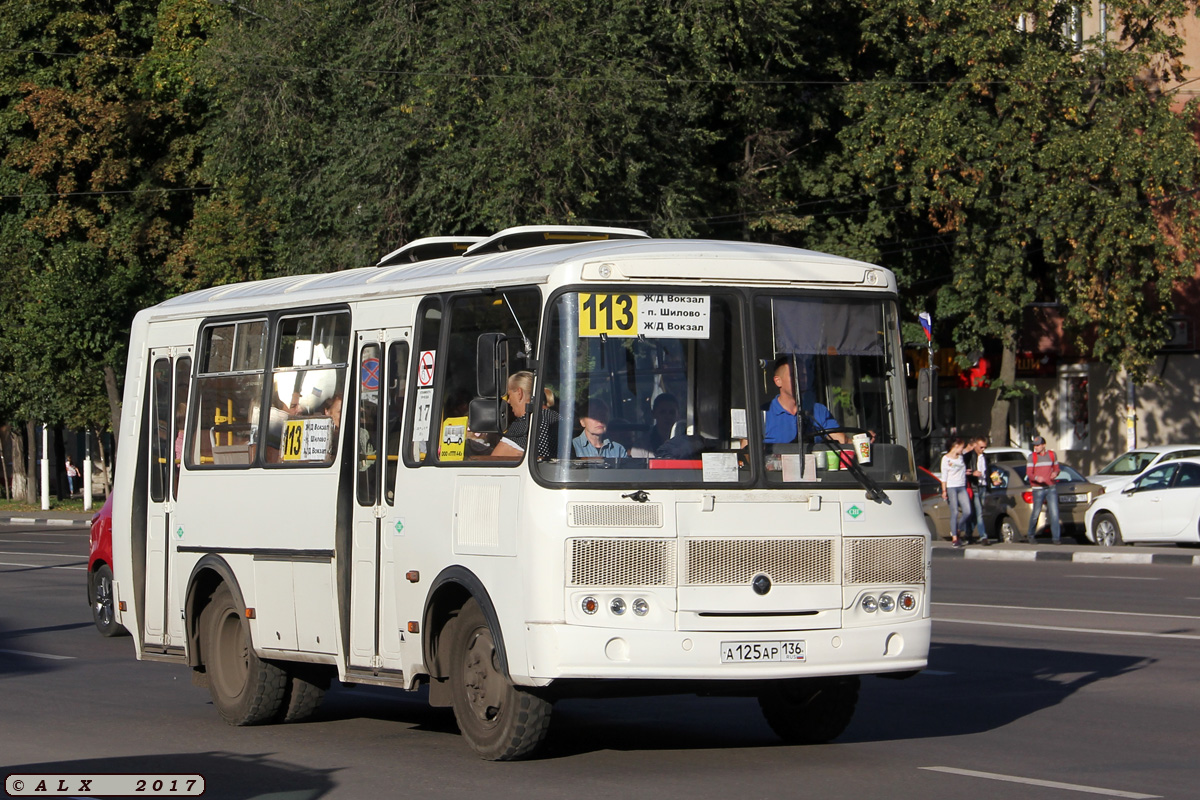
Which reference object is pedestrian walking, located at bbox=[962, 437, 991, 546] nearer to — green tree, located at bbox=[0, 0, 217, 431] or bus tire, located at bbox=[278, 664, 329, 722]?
bus tire, located at bbox=[278, 664, 329, 722]

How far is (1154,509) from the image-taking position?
27172 mm

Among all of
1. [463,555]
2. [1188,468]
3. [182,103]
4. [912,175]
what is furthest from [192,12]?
[463,555]

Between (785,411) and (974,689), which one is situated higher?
(785,411)

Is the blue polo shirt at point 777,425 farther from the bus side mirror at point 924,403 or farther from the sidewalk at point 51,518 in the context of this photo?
the sidewalk at point 51,518

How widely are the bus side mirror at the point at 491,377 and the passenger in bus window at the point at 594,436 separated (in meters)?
0.43

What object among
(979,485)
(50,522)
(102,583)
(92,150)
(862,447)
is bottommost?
(50,522)

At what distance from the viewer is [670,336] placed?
28.1ft

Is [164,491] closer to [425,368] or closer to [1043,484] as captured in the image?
[425,368]

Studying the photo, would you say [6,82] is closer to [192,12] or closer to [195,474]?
[192,12]

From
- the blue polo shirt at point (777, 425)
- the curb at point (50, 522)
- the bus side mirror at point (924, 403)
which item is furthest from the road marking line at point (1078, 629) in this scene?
the curb at point (50, 522)

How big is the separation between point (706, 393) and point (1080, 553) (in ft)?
63.3

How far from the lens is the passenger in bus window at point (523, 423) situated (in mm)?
8367

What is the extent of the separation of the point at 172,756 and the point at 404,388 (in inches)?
95.1

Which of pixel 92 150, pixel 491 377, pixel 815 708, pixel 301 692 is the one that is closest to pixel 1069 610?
pixel 815 708
